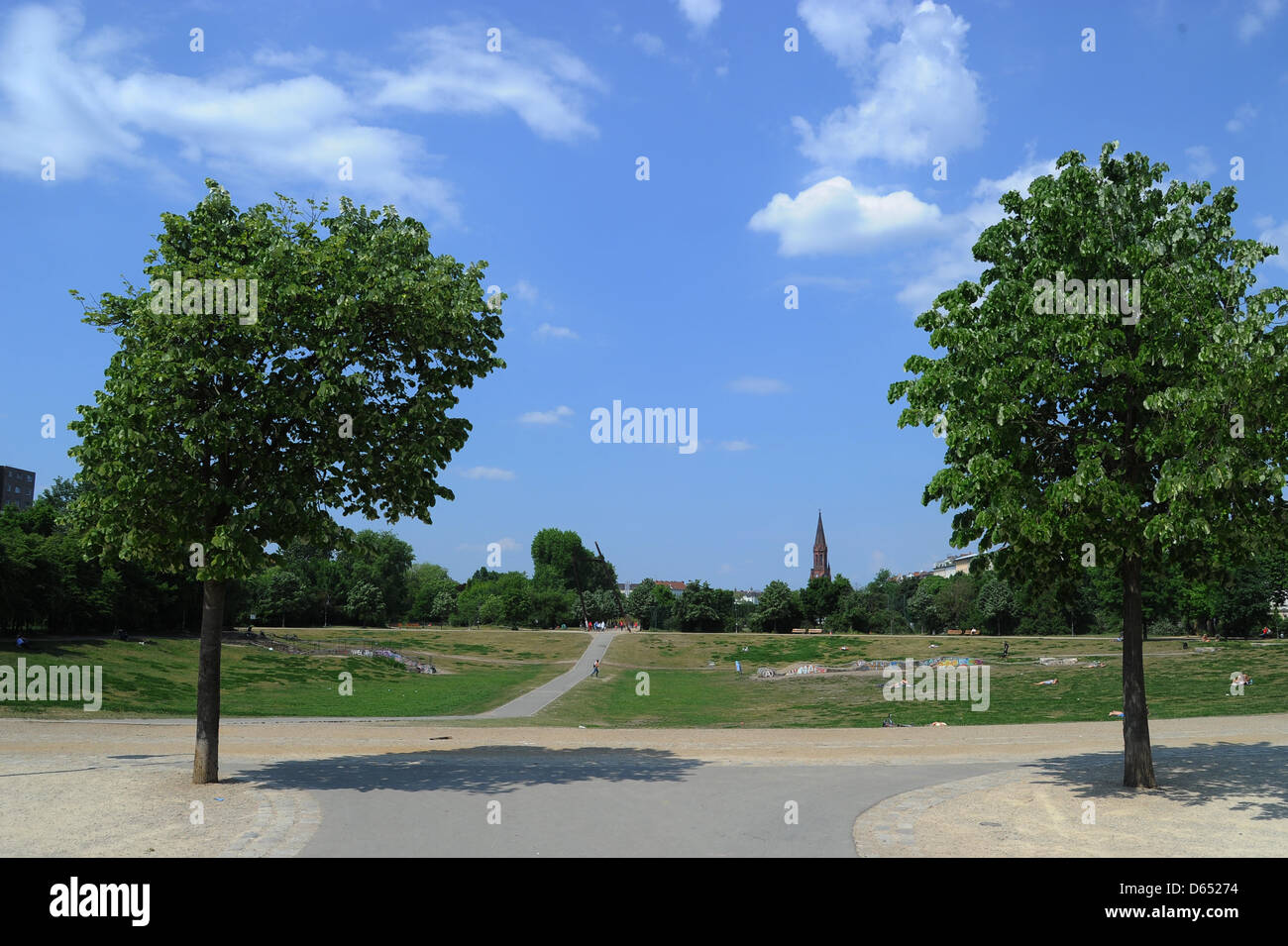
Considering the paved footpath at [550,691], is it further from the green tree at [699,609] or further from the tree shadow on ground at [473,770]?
the green tree at [699,609]

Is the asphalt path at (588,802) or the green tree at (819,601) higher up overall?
the asphalt path at (588,802)

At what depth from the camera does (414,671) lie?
6469cm

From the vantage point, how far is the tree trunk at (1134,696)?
1490 centimetres

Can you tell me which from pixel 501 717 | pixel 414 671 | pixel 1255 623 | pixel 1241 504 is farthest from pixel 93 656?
pixel 1255 623

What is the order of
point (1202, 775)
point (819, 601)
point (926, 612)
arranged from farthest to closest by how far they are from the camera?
point (819, 601)
point (926, 612)
point (1202, 775)

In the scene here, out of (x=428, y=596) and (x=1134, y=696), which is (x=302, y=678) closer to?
(x=1134, y=696)

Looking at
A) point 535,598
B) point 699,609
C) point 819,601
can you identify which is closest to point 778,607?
point 699,609

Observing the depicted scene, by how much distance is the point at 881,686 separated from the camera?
5066cm

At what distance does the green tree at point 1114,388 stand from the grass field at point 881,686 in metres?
17.4

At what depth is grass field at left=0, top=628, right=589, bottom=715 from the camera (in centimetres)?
3556

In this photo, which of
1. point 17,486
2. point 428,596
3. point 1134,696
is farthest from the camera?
point 17,486

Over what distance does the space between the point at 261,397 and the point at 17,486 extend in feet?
578

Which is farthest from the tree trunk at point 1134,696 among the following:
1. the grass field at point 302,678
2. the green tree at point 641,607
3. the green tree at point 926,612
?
the green tree at point 641,607
